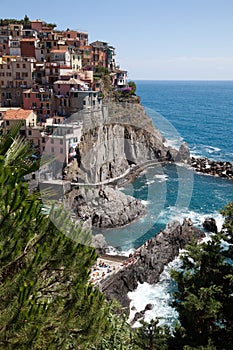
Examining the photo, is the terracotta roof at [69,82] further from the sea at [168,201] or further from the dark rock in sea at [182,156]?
the dark rock in sea at [182,156]

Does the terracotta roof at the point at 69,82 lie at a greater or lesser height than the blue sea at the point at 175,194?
greater

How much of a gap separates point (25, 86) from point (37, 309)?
4366cm

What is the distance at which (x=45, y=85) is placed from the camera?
150ft

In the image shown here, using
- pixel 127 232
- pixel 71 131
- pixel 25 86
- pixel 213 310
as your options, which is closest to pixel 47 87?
pixel 25 86

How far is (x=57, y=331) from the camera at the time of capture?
6762mm

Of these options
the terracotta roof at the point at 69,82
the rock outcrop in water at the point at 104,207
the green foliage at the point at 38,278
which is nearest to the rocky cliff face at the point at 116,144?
the rock outcrop in water at the point at 104,207

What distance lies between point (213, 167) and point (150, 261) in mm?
30968

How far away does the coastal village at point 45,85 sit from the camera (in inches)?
1519

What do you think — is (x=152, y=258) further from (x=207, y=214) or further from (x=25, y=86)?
(x=25, y=86)

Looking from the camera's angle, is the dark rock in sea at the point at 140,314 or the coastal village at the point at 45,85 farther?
the coastal village at the point at 45,85

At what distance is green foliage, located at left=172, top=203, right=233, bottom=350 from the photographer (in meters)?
9.85

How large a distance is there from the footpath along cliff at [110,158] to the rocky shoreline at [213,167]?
2348 mm

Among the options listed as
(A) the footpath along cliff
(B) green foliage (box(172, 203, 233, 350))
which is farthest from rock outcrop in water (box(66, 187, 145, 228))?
(B) green foliage (box(172, 203, 233, 350))

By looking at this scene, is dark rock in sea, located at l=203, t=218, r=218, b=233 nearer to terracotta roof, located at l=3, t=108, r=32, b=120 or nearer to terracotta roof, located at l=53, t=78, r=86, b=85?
terracotta roof, located at l=3, t=108, r=32, b=120
